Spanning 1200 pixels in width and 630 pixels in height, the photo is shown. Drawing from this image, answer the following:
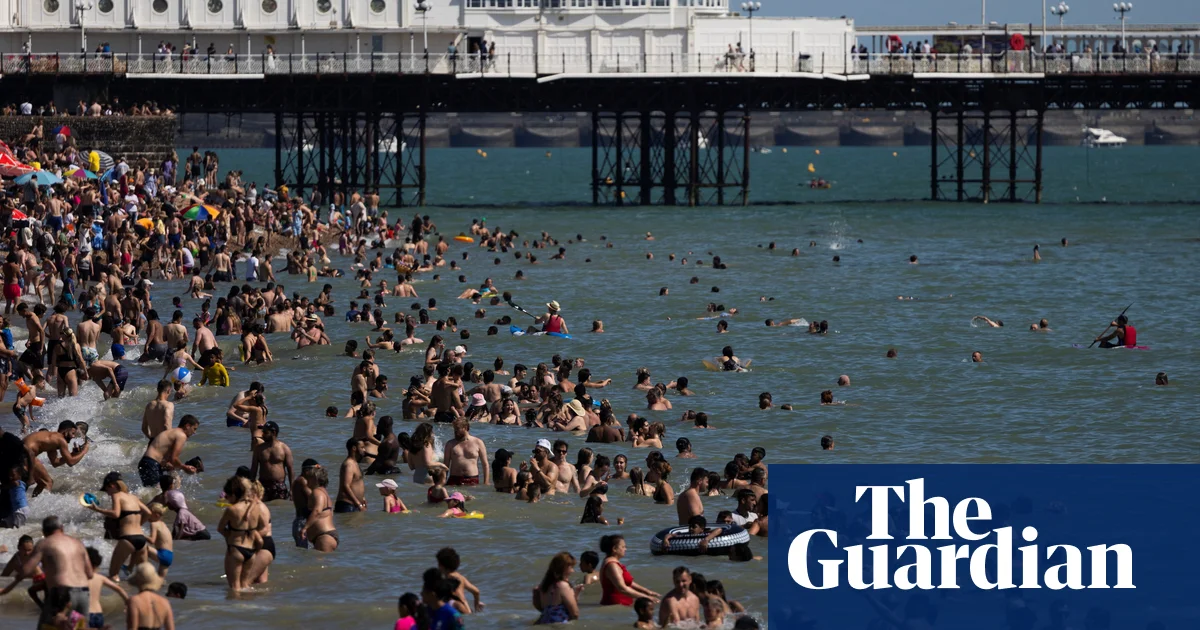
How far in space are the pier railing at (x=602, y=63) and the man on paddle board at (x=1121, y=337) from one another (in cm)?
3486

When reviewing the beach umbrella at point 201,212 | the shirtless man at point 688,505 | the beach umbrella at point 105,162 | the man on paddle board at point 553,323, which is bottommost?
the man on paddle board at point 553,323

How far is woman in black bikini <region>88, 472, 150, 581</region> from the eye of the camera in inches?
679

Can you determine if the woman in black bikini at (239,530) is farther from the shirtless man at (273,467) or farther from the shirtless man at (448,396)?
the shirtless man at (448,396)

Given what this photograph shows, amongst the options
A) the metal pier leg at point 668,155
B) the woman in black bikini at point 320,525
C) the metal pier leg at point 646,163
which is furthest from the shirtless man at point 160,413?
the metal pier leg at point 646,163

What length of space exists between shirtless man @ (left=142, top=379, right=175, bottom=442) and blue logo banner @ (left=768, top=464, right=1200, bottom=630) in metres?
7.75

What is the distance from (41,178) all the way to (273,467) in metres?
26.5

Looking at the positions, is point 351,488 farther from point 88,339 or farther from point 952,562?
point 88,339

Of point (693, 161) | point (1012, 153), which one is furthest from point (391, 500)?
point (1012, 153)

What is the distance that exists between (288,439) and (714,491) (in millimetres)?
7262

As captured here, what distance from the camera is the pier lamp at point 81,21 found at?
69062 millimetres

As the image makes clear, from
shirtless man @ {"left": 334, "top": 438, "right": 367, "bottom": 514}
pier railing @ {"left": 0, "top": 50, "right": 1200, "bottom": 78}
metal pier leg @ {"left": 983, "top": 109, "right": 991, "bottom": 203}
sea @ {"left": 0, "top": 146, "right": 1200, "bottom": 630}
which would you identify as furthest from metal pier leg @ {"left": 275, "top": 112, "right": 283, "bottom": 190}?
shirtless man @ {"left": 334, "top": 438, "right": 367, "bottom": 514}

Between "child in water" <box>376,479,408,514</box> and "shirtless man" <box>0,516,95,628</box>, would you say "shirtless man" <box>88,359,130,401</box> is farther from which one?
"shirtless man" <box>0,516,95,628</box>

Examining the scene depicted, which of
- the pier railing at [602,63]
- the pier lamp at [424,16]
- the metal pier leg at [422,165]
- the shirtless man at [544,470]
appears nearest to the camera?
the shirtless man at [544,470]

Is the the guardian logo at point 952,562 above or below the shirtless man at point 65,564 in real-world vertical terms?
below
